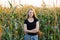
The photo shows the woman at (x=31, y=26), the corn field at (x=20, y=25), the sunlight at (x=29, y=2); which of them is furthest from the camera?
the sunlight at (x=29, y=2)

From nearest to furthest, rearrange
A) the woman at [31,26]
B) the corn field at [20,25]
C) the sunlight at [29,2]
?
1. the woman at [31,26]
2. the corn field at [20,25]
3. the sunlight at [29,2]

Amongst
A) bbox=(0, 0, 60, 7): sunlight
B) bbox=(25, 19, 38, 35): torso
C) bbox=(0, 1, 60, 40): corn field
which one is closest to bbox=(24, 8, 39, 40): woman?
bbox=(25, 19, 38, 35): torso

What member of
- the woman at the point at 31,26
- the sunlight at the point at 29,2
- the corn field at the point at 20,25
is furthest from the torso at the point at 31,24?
the sunlight at the point at 29,2

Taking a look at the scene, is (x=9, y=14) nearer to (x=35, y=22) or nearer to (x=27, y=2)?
(x=27, y=2)

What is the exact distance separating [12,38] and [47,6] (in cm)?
203

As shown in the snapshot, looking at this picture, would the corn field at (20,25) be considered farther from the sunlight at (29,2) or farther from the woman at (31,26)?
the woman at (31,26)

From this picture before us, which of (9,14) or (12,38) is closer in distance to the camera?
(12,38)

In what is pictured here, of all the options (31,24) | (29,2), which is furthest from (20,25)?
(29,2)

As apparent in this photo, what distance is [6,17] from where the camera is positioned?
320 inches

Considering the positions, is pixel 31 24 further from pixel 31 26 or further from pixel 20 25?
pixel 20 25

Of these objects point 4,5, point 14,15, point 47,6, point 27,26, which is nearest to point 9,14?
point 14,15

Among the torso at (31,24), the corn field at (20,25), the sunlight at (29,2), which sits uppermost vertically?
the torso at (31,24)

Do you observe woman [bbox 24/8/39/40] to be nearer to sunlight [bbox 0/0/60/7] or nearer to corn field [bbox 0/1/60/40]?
corn field [bbox 0/1/60/40]

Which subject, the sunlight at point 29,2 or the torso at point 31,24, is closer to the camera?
the torso at point 31,24
